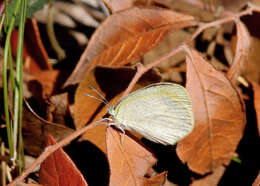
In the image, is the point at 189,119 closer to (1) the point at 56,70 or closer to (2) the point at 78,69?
(2) the point at 78,69

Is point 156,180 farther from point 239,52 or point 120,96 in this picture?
point 239,52

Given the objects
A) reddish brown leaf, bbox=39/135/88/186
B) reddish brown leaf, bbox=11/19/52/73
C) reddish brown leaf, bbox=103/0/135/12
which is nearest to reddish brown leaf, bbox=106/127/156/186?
reddish brown leaf, bbox=39/135/88/186

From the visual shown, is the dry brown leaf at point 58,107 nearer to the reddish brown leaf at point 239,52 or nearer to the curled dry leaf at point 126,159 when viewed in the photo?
the curled dry leaf at point 126,159

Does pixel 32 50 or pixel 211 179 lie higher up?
pixel 32 50

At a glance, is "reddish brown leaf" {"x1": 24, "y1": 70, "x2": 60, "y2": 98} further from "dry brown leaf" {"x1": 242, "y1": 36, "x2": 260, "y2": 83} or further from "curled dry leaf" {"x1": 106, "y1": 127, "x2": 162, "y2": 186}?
"dry brown leaf" {"x1": 242, "y1": 36, "x2": 260, "y2": 83}

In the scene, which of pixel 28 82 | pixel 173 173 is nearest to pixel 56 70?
pixel 28 82

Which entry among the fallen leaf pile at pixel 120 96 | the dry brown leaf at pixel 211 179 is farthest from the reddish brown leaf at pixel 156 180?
the dry brown leaf at pixel 211 179

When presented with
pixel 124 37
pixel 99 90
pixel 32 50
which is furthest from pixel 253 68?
pixel 32 50
